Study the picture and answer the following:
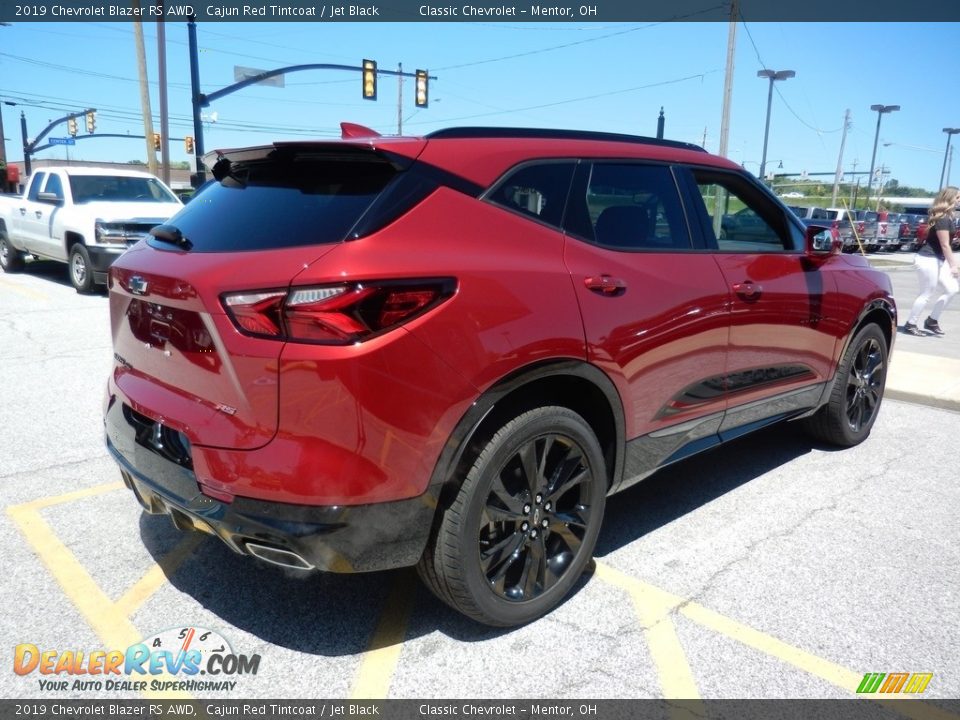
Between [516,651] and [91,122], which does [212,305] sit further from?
[91,122]

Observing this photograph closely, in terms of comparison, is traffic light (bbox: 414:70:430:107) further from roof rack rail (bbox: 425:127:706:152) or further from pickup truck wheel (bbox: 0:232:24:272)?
roof rack rail (bbox: 425:127:706:152)

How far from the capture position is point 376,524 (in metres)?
2.27

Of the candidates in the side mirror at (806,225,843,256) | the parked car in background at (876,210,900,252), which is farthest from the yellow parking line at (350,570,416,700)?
the parked car in background at (876,210,900,252)

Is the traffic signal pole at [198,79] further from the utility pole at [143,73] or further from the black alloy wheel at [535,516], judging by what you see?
the black alloy wheel at [535,516]

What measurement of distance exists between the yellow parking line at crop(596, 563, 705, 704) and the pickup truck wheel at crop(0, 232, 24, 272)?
14.3 meters

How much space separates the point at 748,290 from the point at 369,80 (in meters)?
21.8

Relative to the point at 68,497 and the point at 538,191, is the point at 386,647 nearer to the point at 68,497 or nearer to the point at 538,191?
the point at 538,191

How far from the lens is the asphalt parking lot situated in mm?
2525

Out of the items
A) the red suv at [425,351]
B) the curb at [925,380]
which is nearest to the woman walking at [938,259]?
the curb at [925,380]

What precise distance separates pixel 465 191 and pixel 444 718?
1.73m

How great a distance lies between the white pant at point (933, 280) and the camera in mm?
9500

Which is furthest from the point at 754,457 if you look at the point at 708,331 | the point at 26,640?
the point at 26,640

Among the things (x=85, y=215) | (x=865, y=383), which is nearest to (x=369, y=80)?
(x=85, y=215)

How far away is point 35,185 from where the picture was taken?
1267 centimetres
